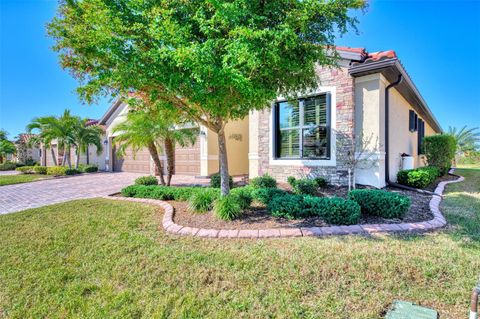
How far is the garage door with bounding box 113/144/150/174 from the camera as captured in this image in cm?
1678

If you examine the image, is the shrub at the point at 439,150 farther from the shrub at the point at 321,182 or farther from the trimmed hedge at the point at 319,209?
the trimmed hedge at the point at 319,209

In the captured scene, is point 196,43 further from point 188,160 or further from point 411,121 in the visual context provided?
point 411,121

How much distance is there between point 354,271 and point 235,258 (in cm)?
159

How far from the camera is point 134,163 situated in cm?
1783

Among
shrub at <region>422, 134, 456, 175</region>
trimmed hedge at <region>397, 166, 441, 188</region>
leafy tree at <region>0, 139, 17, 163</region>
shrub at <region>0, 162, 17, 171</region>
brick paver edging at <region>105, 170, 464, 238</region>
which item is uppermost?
leafy tree at <region>0, 139, 17, 163</region>

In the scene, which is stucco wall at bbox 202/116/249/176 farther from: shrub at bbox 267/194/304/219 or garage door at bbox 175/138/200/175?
shrub at bbox 267/194/304/219

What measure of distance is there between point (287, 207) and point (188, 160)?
10.7 metres

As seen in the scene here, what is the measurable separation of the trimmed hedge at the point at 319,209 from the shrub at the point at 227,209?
780 mm

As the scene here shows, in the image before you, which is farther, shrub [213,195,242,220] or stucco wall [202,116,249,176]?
stucco wall [202,116,249,176]

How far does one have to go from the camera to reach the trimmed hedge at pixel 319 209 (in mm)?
4441

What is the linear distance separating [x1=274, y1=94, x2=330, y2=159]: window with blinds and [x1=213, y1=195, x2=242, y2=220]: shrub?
4454 mm

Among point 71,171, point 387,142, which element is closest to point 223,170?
point 387,142

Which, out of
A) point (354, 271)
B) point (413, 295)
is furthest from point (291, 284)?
point (413, 295)

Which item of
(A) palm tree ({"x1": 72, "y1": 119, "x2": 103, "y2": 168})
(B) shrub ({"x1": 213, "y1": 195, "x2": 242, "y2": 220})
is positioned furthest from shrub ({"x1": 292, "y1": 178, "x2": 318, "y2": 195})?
(A) palm tree ({"x1": 72, "y1": 119, "x2": 103, "y2": 168})
